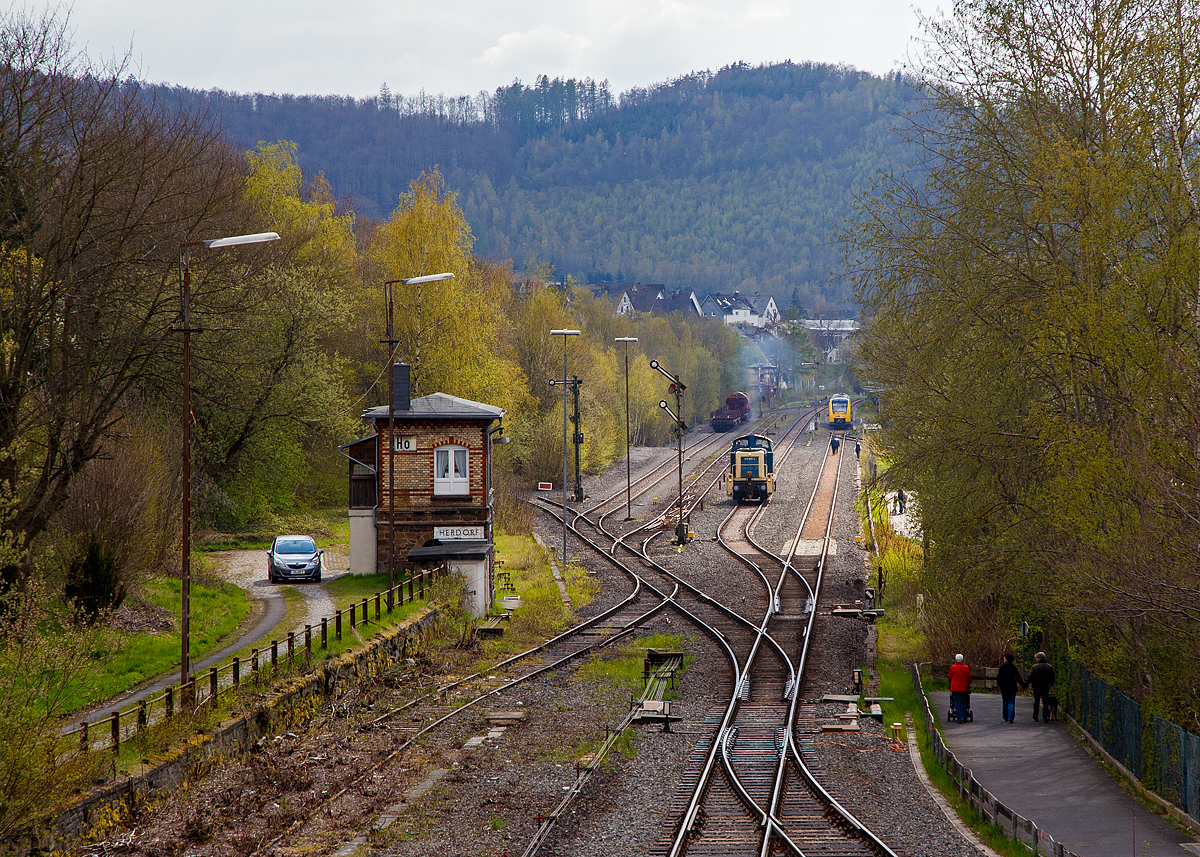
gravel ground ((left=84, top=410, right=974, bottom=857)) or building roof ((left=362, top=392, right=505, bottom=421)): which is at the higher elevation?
building roof ((left=362, top=392, right=505, bottom=421))

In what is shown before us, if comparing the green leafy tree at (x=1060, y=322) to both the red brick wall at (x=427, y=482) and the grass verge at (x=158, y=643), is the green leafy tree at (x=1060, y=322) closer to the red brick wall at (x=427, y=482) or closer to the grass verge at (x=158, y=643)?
the red brick wall at (x=427, y=482)

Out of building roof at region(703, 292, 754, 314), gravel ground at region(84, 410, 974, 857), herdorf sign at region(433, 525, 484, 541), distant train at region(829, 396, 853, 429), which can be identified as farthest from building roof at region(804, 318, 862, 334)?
gravel ground at region(84, 410, 974, 857)

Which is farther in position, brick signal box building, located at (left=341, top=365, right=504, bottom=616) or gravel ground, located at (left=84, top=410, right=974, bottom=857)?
brick signal box building, located at (left=341, top=365, right=504, bottom=616)

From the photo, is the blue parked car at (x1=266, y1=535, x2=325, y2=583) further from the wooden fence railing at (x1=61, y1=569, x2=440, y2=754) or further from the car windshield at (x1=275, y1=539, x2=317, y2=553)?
the wooden fence railing at (x1=61, y1=569, x2=440, y2=754)

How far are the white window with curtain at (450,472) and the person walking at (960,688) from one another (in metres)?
14.5

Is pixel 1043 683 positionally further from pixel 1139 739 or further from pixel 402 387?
pixel 402 387

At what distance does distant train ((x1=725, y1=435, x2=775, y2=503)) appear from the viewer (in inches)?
1877

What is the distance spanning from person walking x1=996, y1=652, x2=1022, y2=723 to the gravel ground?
7.34ft

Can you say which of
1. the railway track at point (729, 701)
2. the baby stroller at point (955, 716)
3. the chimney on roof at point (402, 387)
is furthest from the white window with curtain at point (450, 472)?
the baby stroller at point (955, 716)

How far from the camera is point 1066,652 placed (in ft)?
60.5

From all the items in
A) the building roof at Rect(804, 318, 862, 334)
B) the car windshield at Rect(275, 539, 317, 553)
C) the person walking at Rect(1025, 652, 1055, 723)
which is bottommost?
the person walking at Rect(1025, 652, 1055, 723)

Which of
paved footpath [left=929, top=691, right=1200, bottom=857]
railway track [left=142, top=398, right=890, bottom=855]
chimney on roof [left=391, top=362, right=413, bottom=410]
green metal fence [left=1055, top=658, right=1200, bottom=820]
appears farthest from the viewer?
chimney on roof [left=391, top=362, right=413, bottom=410]

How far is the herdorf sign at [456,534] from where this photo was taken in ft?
90.6

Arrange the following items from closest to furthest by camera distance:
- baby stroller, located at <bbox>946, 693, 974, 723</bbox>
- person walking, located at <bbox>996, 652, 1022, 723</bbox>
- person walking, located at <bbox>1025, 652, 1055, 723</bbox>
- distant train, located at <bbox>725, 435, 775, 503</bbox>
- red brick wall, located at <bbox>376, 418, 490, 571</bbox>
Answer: person walking, located at <bbox>996, 652, 1022, 723</bbox> < baby stroller, located at <bbox>946, 693, 974, 723</bbox> < person walking, located at <bbox>1025, 652, 1055, 723</bbox> < red brick wall, located at <bbox>376, 418, 490, 571</bbox> < distant train, located at <bbox>725, 435, 775, 503</bbox>
